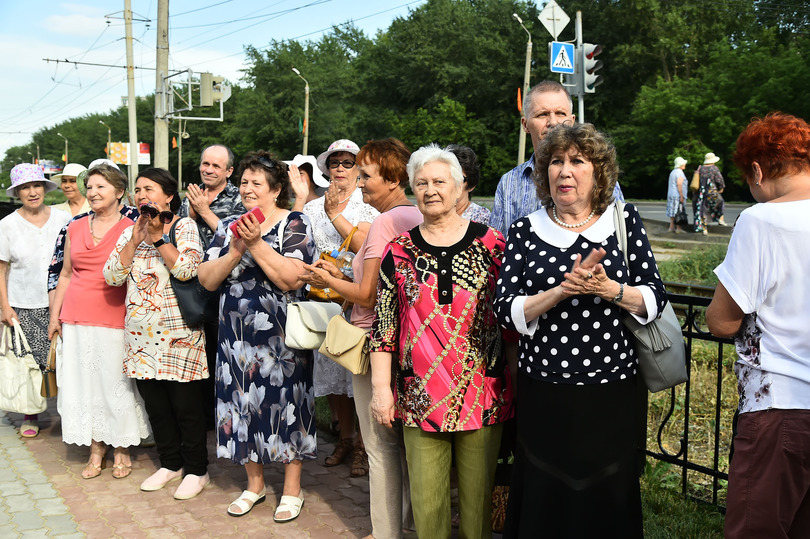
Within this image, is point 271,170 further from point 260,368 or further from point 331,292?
point 260,368

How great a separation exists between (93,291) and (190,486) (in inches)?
57.1

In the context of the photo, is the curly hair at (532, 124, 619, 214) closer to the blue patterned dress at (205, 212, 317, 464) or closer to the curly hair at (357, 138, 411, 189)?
the curly hair at (357, 138, 411, 189)

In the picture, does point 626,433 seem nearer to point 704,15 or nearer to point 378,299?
point 378,299

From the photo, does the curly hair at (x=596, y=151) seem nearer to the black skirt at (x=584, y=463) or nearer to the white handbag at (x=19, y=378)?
the black skirt at (x=584, y=463)

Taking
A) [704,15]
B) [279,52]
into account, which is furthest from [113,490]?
[279,52]

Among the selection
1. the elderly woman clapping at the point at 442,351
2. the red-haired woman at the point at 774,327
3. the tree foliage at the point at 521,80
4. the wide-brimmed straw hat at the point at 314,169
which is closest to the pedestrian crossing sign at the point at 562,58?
the wide-brimmed straw hat at the point at 314,169

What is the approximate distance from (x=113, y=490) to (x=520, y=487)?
2968mm

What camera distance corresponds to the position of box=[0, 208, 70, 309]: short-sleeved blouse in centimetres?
612

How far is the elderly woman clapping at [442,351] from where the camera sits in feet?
10.7

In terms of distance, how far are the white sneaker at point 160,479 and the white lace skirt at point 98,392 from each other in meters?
0.31

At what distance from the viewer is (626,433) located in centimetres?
297

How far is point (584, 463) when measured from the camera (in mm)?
2932

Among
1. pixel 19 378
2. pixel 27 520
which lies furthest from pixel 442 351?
pixel 19 378

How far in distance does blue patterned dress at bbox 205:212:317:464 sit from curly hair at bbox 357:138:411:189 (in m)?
0.63
